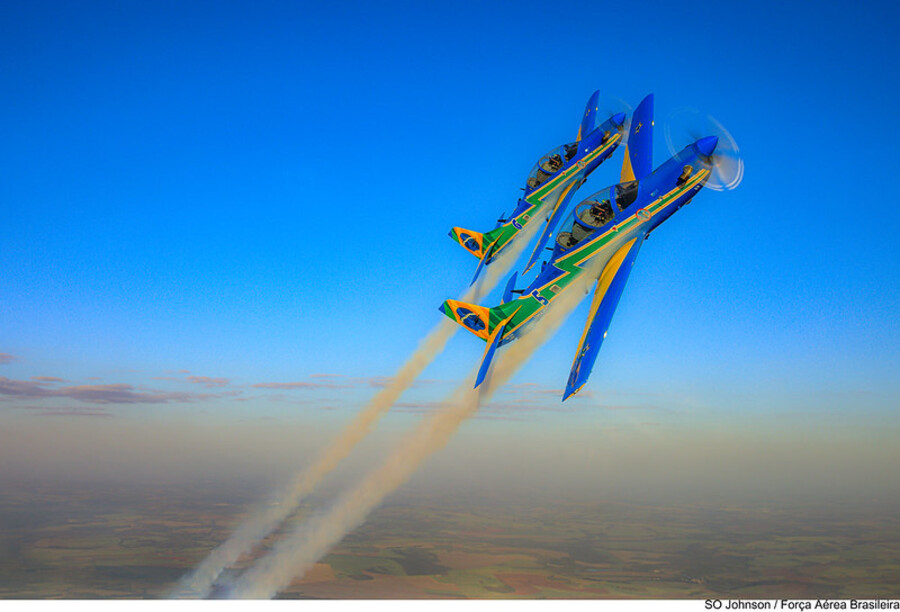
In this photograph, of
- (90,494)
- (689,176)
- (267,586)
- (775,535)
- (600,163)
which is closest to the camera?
(689,176)

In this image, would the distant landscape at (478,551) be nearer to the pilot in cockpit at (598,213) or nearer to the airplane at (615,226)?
the airplane at (615,226)

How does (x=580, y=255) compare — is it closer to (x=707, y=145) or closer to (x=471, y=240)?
(x=707, y=145)

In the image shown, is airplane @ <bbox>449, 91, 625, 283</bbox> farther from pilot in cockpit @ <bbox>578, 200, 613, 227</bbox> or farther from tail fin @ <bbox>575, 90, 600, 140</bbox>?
pilot in cockpit @ <bbox>578, 200, 613, 227</bbox>

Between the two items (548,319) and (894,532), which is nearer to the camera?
(548,319)

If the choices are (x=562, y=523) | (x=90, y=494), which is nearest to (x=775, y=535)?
(x=562, y=523)

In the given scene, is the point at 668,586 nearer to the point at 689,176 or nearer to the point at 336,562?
the point at 336,562

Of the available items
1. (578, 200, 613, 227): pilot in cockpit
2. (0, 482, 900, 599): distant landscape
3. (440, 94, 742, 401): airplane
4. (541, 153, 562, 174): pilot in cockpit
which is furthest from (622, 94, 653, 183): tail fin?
(0, 482, 900, 599): distant landscape

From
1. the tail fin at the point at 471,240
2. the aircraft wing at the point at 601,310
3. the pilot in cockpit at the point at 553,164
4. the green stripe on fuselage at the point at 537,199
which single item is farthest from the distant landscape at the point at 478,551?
the aircraft wing at the point at 601,310

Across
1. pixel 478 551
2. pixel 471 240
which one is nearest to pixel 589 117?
pixel 471 240
